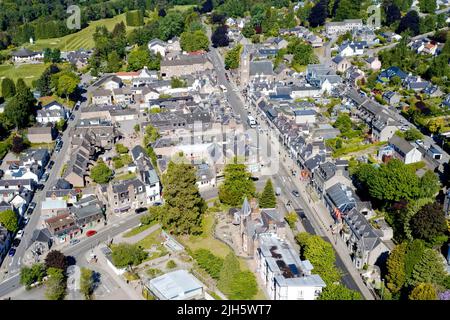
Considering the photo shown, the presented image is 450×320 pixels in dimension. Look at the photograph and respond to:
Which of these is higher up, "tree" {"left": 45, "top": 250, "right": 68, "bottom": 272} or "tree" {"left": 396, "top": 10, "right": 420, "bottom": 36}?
"tree" {"left": 396, "top": 10, "right": 420, "bottom": 36}

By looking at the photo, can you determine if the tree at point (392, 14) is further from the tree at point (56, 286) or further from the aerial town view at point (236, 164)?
the tree at point (56, 286)

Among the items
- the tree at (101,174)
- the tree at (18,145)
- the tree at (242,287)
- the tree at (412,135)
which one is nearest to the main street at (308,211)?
→ the tree at (242,287)

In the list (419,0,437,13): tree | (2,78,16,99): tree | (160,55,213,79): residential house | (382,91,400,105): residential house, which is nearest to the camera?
(382,91,400,105): residential house

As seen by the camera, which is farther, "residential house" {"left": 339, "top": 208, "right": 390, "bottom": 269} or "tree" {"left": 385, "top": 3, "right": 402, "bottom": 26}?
"tree" {"left": 385, "top": 3, "right": 402, "bottom": 26}

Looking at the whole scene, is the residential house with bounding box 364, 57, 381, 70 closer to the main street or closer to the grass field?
the main street

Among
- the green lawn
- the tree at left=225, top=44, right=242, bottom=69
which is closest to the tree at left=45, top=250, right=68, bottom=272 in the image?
the green lawn

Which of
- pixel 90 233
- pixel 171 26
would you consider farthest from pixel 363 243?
pixel 171 26

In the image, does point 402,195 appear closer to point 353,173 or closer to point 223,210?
point 353,173
